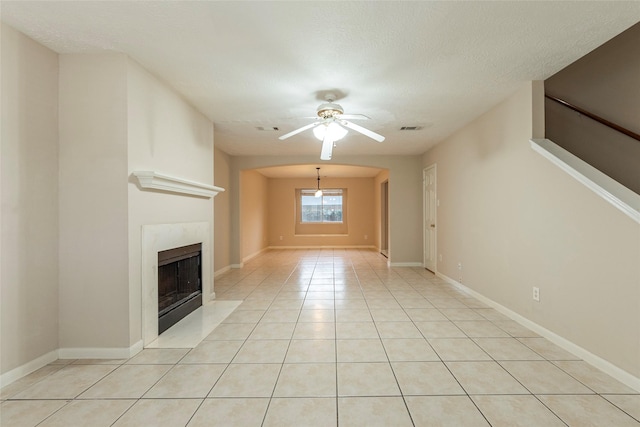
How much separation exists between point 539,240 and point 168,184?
3380mm

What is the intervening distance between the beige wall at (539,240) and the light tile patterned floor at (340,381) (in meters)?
0.27

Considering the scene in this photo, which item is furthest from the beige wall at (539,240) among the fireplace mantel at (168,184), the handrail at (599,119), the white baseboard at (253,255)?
the white baseboard at (253,255)

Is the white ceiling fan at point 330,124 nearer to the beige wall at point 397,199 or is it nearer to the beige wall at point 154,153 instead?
the beige wall at point 154,153

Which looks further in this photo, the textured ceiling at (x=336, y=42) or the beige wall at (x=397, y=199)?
the beige wall at (x=397, y=199)

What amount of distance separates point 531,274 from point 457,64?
204 cm

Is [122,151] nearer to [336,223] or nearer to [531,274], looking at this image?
[531,274]

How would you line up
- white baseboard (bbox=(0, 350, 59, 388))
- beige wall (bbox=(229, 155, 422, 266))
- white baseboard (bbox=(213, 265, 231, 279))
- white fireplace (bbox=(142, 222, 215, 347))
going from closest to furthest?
white baseboard (bbox=(0, 350, 59, 388)), white fireplace (bbox=(142, 222, 215, 347)), white baseboard (bbox=(213, 265, 231, 279)), beige wall (bbox=(229, 155, 422, 266))

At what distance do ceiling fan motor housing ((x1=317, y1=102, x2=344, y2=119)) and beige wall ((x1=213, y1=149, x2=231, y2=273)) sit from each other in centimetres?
306

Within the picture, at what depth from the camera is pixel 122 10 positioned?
1.82 m

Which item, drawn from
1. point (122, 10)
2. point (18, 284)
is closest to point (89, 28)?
point (122, 10)

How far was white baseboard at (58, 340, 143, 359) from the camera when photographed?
7.55 feet

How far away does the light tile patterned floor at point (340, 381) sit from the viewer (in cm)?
163

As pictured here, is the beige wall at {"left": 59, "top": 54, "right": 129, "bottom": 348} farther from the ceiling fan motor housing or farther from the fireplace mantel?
the ceiling fan motor housing

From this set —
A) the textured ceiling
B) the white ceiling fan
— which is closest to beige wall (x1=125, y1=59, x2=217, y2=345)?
the textured ceiling
